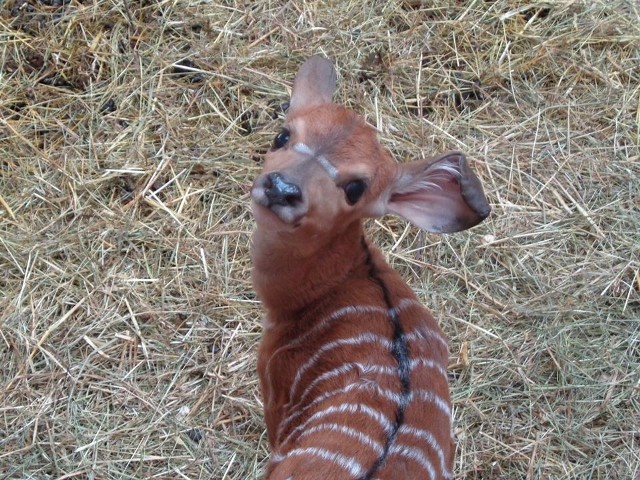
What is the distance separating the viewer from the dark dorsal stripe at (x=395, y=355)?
9.02ft

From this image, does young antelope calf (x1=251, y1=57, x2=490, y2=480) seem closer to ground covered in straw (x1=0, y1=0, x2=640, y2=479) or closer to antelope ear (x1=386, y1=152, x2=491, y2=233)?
antelope ear (x1=386, y1=152, x2=491, y2=233)

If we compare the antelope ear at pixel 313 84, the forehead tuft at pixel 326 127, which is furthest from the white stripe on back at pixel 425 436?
the antelope ear at pixel 313 84

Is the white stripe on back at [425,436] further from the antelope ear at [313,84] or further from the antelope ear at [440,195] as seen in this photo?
the antelope ear at [313,84]

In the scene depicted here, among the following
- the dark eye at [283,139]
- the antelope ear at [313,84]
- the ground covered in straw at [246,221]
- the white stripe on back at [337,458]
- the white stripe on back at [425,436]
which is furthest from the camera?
the ground covered in straw at [246,221]

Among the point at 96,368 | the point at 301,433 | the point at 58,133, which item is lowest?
the point at 96,368

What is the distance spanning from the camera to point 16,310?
14.5 feet

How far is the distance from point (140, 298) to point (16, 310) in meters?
0.65

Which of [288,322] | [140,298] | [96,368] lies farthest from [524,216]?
[96,368]

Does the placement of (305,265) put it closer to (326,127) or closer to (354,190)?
(354,190)

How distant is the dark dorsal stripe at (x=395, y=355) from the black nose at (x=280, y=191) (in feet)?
1.95

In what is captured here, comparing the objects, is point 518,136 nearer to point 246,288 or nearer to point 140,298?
point 246,288

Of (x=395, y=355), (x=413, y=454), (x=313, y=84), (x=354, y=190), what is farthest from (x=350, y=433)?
(x=313, y=84)

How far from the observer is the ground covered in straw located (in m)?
4.20

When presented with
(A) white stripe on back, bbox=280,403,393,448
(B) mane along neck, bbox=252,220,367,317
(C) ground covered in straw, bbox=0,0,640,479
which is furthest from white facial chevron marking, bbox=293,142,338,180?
(C) ground covered in straw, bbox=0,0,640,479
